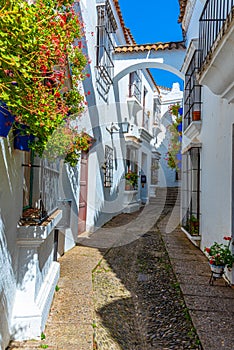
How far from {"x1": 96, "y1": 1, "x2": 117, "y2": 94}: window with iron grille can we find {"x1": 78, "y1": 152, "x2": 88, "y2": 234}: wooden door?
2676 mm

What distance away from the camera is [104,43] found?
34.1ft

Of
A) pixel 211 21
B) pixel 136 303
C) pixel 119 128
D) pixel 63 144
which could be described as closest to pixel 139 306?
pixel 136 303

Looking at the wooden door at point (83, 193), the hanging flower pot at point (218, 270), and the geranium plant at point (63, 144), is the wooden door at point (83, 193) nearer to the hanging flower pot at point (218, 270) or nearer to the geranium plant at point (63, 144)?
the geranium plant at point (63, 144)

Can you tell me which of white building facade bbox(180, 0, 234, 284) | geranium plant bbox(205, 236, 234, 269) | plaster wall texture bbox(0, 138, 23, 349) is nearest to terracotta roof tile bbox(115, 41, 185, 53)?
white building facade bbox(180, 0, 234, 284)

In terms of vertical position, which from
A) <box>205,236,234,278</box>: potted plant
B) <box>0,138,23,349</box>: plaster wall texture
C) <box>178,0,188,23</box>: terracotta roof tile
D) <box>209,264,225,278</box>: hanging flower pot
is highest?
<box>178,0,188,23</box>: terracotta roof tile

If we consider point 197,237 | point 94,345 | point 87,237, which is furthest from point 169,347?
point 87,237

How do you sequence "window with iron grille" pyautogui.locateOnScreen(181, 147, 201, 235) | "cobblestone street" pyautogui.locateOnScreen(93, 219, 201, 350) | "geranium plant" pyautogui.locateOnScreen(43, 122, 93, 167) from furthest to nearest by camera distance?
"window with iron grille" pyautogui.locateOnScreen(181, 147, 201, 235) < "geranium plant" pyautogui.locateOnScreen(43, 122, 93, 167) < "cobblestone street" pyautogui.locateOnScreen(93, 219, 201, 350)

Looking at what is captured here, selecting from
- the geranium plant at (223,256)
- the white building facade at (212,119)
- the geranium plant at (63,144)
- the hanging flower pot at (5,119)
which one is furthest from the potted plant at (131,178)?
the hanging flower pot at (5,119)

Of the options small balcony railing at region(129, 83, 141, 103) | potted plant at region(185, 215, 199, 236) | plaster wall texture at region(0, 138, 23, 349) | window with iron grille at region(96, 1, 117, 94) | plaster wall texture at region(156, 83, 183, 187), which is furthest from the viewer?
plaster wall texture at region(156, 83, 183, 187)

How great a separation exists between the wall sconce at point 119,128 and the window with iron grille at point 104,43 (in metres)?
1.47

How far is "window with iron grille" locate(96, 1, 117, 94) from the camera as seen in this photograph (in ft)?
32.5

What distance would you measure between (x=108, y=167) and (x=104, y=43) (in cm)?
Answer: 426

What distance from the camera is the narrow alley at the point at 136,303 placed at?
3.53 meters

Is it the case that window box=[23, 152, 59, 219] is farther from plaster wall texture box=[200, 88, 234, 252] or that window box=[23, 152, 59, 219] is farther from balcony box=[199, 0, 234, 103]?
plaster wall texture box=[200, 88, 234, 252]
